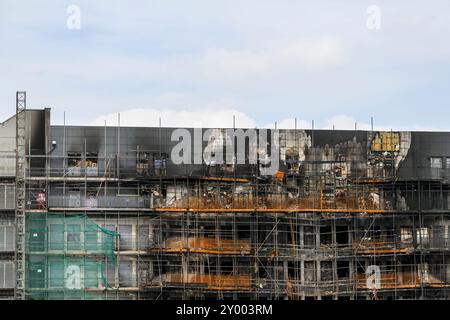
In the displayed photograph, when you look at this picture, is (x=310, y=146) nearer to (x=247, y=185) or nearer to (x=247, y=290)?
(x=247, y=185)

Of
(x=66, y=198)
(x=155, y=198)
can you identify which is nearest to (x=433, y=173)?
(x=155, y=198)

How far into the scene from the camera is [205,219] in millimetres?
96625

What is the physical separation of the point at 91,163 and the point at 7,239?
800 cm

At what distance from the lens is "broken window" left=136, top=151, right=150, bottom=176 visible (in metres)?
98.2

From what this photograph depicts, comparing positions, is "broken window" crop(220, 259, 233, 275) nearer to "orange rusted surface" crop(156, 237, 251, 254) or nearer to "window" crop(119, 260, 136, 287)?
"orange rusted surface" crop(156, 237, 251, 254)

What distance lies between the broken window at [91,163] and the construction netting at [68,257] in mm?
3311

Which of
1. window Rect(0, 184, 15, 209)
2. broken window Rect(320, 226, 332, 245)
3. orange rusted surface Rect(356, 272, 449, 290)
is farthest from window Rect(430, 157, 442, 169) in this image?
window Rect(0, 184, 15, 209)

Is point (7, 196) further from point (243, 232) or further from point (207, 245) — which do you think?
point (243, 232)

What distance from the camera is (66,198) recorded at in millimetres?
96750

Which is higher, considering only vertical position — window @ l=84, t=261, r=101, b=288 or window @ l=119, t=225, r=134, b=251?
window @ l=119, t=225, r=134, b=251

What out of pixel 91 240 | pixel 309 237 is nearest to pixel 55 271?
pixel 91 240

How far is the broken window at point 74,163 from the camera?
97.4 meters

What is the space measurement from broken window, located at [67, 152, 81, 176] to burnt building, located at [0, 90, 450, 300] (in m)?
0.09
